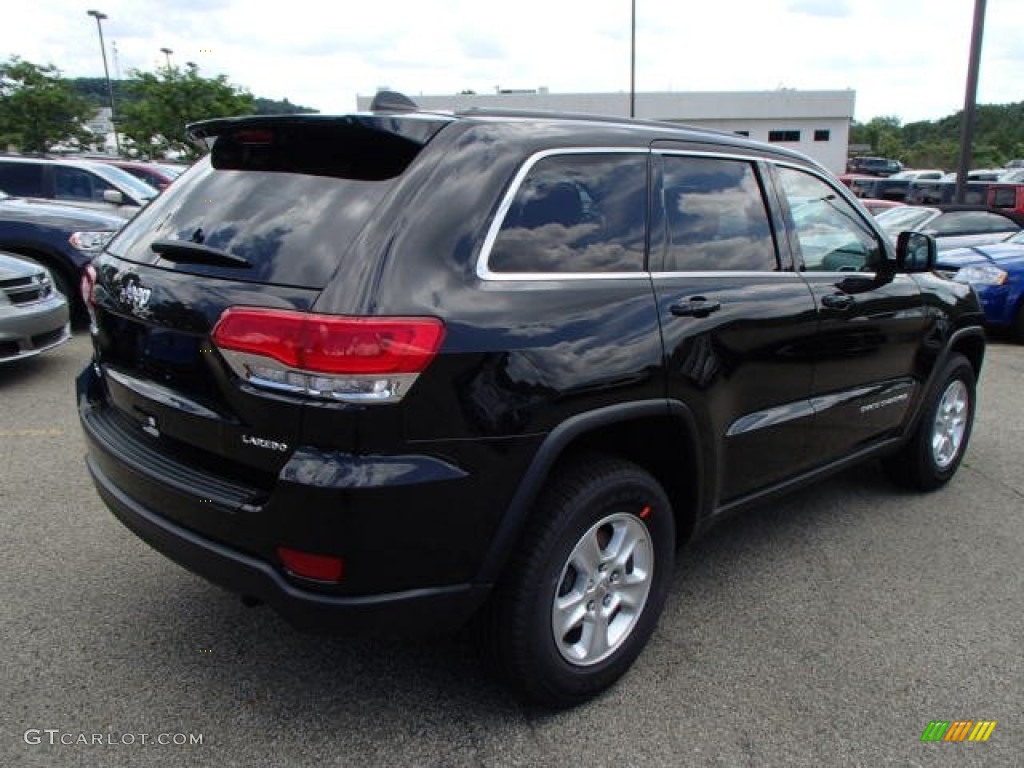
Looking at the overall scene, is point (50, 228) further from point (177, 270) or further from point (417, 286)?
point (417, 286)

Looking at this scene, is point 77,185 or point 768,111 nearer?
point 77,185

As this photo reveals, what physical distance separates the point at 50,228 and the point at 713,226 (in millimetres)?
6949

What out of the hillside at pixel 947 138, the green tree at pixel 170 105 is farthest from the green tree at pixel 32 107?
the hillside at pixel 947 138

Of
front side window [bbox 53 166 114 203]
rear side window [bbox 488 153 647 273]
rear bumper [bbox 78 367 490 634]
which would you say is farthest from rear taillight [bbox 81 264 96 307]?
front side window [bbox 53 166 114 203]

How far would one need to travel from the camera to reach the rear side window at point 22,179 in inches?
389

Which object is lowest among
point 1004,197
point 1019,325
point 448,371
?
point 1019,325

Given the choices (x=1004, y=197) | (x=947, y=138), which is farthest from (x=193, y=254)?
(x=947, y=138)

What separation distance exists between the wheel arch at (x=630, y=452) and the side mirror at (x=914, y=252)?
6.02 ft

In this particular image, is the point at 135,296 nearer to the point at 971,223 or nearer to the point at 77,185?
the point at 77,185

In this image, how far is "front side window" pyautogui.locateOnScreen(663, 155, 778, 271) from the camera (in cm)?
293

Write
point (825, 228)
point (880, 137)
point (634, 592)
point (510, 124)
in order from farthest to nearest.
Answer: point (880, 137) < point (825, 228) < point (634, 592) < point (510, 124)

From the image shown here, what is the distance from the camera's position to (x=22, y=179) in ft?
32.8

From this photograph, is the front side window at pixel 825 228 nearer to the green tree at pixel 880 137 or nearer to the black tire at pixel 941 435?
the black tire at pixel 941 435

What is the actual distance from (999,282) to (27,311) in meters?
9.49
